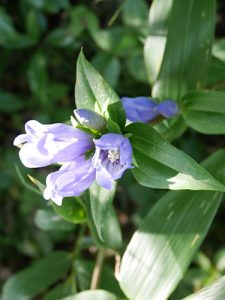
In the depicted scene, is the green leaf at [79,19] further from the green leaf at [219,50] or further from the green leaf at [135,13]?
the green leaf at [219,50]

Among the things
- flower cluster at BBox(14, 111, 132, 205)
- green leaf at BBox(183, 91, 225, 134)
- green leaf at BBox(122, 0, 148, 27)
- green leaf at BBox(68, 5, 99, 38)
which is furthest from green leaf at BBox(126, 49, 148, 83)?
flower cluster at BBox(14, 111, 132, 205)

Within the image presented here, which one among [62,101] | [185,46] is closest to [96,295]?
[185,46]

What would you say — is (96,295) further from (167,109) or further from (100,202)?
(167,109)

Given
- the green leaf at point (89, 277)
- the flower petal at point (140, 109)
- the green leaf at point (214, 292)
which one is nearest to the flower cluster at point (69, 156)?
the flower petal at point (140, 109)

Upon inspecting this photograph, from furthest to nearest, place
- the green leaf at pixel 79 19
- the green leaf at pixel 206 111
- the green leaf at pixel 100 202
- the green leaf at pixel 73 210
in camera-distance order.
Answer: the green leaf at pixel 79 19
the green leaf at pixel 73 210
the green leaf at pixel 206 111
the green leaf at pixel 100 202

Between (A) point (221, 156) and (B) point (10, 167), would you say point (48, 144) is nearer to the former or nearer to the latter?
(A) point (221, 156)

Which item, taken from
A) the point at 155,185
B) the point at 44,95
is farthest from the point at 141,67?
the point at 155,185
